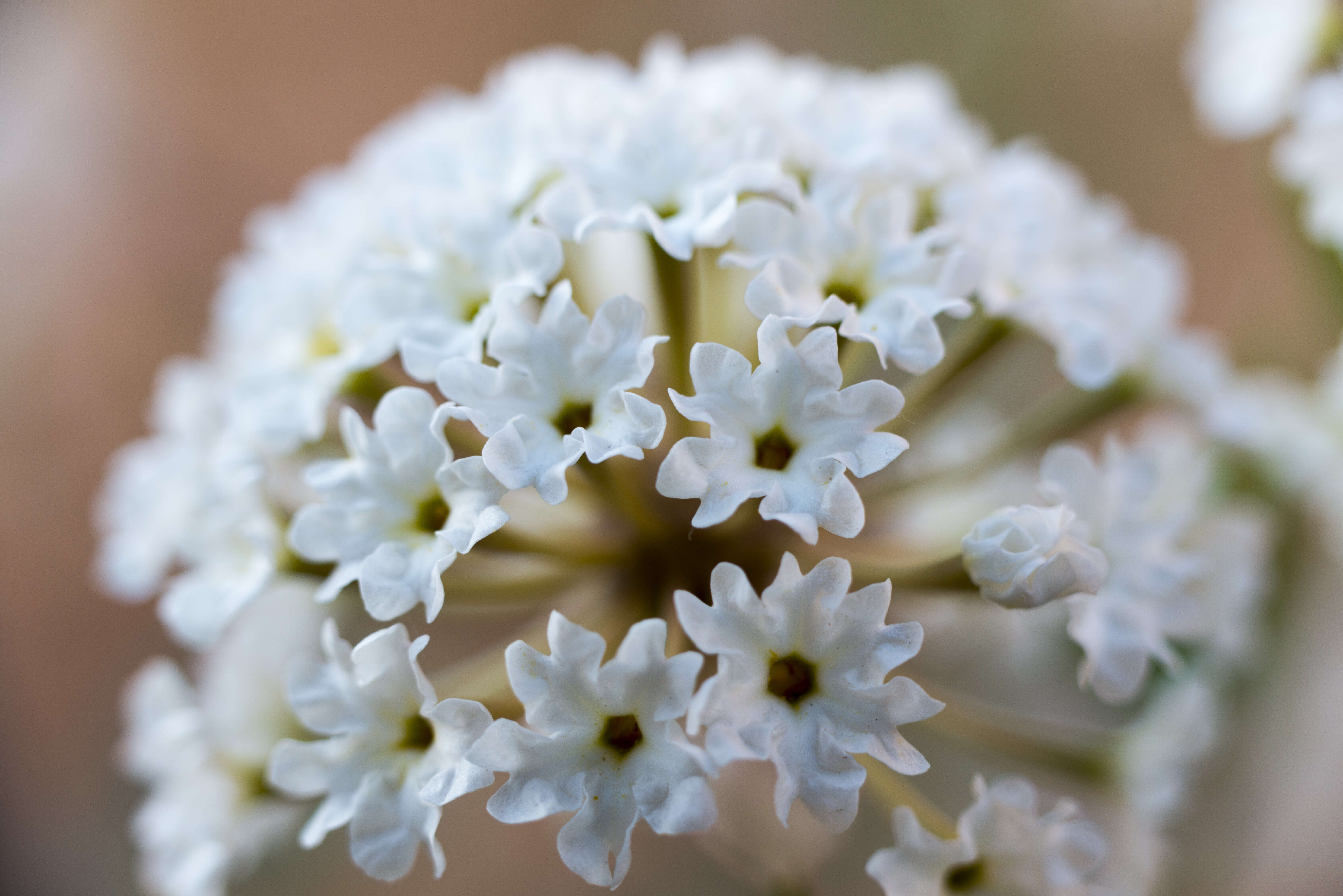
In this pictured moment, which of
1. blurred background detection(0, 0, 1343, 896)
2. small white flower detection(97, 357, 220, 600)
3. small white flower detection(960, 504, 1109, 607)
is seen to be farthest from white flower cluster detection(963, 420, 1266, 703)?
small white flower detection(97, 357, 220, 600)

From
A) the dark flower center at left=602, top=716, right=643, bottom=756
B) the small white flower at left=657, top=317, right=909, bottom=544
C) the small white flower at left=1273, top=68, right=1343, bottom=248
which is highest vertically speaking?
the small white flower at left=657, top=317, right=909, bottom=544

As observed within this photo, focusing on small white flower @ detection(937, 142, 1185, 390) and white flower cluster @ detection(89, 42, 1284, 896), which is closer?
white flower cluster @ detection(89, 42, 1284, 896)

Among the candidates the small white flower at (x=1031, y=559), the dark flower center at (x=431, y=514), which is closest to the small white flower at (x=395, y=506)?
the dark flower center at (x=431, y=514)

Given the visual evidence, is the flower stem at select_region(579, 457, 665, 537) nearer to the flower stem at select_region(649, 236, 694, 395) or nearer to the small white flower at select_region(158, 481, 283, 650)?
the flower stem at select_region(649, 236, 694, 395)

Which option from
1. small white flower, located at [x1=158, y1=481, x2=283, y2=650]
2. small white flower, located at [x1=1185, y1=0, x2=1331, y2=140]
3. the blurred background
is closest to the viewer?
small white flower, located at [x1=158, y1=481, x2=283, y2=650]

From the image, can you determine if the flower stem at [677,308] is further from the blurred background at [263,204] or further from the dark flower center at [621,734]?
the blurred background at [263,204]

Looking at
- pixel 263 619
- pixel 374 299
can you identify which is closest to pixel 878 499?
pixel 374 299

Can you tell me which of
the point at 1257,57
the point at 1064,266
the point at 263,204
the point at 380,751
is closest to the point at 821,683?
the point at 380,751
